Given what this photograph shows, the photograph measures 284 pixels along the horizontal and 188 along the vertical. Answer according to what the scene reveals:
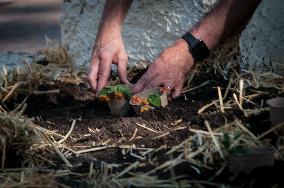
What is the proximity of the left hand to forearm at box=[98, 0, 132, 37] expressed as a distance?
46 centimetres

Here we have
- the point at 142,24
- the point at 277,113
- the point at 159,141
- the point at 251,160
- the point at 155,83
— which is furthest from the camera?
the point at 142,24

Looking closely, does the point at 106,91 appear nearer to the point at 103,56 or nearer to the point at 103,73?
the point at 103,73

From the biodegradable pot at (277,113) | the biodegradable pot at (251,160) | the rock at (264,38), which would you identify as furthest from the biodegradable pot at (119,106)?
the biodegradable pot at (251,160)

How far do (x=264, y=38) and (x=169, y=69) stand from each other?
69 centimetres

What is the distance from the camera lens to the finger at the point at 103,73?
2.92m

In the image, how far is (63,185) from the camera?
78.1 inches

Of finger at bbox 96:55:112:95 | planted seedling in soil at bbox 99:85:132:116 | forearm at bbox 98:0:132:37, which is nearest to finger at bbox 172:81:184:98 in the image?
planted seedling in soil at bbox 99:85:132:116

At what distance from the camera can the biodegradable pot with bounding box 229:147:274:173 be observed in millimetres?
1827

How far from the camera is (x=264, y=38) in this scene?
3.17m

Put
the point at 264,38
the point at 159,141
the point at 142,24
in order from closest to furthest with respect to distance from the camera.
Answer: the point at 159,141 < the point at 264,38 < the point at 142,24

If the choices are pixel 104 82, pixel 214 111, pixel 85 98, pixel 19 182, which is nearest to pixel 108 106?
pixel 104 82

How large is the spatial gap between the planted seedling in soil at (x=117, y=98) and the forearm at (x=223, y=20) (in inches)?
17.1

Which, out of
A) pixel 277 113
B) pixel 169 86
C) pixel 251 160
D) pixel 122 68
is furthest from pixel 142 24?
pixel 251 160

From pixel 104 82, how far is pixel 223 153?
1084 millimetres
